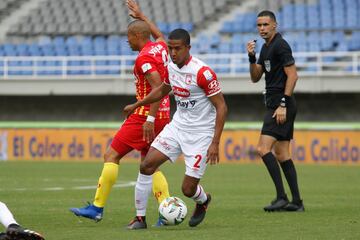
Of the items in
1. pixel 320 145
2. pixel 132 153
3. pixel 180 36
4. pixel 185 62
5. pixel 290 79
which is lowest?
pixel 132 153

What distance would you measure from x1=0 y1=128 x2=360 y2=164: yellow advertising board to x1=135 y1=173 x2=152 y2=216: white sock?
15785mm

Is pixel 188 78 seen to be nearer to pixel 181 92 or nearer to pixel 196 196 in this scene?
pixel 181 92

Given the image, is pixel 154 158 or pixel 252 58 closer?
pixel 154 158

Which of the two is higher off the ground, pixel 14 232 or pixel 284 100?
pixel 284 100

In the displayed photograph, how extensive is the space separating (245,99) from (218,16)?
5.82 m

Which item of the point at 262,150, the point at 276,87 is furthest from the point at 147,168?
the point at 276,87

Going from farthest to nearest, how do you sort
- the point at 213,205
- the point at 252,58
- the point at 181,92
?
the point at 213,205 → the point at 252,58 → the point at 181,92

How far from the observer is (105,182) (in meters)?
10.6

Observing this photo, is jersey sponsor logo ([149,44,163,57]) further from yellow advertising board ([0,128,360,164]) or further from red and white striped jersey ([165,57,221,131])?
yellow advertising board ([0,128,360,164])

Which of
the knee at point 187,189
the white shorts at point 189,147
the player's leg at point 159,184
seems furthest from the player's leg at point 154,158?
the player's leg at point 159,184

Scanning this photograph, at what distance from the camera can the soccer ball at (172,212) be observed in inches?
399

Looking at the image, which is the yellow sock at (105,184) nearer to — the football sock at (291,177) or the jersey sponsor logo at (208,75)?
the jersey sponsor logo at (208,75)

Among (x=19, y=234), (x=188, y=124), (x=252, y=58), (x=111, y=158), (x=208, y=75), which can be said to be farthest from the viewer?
(x=252, y=58)

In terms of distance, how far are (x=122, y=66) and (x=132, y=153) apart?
596 centimetres
